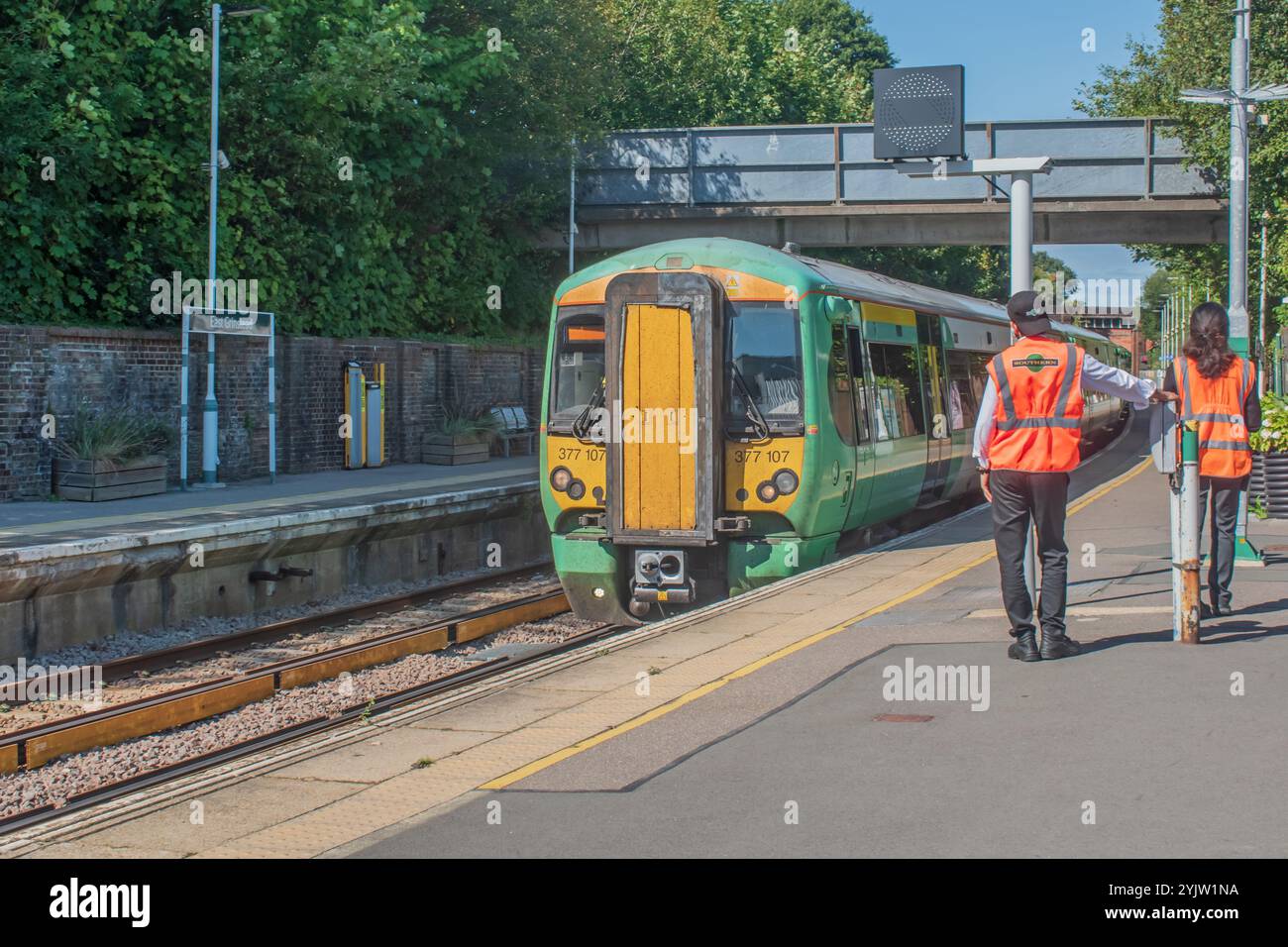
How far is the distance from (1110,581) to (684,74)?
114 feet

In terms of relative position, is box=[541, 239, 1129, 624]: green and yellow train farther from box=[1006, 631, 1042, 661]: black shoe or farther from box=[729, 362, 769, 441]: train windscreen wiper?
box=[1006, 631, 1042, 661]: black shoe

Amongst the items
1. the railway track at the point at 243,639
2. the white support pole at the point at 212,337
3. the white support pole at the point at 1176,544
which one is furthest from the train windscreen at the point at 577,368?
the white support pole at the point at 212,337

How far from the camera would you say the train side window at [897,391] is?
48.0 feet

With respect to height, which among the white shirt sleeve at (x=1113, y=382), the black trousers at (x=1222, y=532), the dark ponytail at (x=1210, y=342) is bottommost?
the black trousers at (x=1222, y=532)

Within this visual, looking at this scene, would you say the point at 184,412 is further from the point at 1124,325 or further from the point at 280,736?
the point at 1124,325

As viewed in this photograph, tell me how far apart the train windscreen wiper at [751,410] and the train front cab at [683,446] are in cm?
1

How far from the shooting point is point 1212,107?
3011cm

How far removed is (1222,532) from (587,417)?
539cm

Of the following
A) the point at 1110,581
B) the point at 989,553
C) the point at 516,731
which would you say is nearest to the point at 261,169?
the point at 989,553

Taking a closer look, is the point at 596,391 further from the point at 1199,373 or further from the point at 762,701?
the point at 762,701

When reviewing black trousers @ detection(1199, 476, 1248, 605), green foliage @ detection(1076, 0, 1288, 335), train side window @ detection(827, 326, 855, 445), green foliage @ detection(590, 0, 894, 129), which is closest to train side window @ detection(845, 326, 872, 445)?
train side window @ detection(827, 326, 855, 445)

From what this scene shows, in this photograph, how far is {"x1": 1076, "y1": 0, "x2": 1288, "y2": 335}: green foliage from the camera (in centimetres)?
2923

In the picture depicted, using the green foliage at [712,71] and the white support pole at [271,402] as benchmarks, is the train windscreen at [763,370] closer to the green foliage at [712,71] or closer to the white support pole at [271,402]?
the white support pole at [271,402]

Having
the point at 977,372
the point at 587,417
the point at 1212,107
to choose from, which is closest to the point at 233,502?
the point at 587,417
